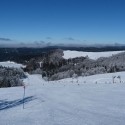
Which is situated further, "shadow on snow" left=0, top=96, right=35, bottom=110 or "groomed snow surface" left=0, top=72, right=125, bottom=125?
"shadow on snow" left=0, top=96, right=35, bottom=110

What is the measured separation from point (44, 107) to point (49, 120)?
421cm

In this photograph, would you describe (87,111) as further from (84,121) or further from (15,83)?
(15,83)

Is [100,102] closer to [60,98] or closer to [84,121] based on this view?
[60,98]

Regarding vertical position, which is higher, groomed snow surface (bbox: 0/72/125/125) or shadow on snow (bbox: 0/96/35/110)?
groomed snow surface (bbox: 0/72/125/125)

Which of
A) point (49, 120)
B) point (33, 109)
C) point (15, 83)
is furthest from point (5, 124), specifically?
point (15, 83)

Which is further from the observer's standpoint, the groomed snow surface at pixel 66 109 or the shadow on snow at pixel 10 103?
the shadow on snow at pixel 10 103

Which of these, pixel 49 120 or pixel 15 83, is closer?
pixel 49 120

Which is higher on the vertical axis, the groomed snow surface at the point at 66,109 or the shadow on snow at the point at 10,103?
the groomed snow surface at the point at 66,109

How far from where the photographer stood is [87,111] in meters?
20.2

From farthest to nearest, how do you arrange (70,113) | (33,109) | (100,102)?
(100,102) < (33,109) < (70,113)

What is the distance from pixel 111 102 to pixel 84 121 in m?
6.16

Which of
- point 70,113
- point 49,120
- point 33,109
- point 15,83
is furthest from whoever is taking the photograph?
point 15,83

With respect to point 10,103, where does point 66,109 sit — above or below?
above

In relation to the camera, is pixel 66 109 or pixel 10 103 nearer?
pixel 66 109
